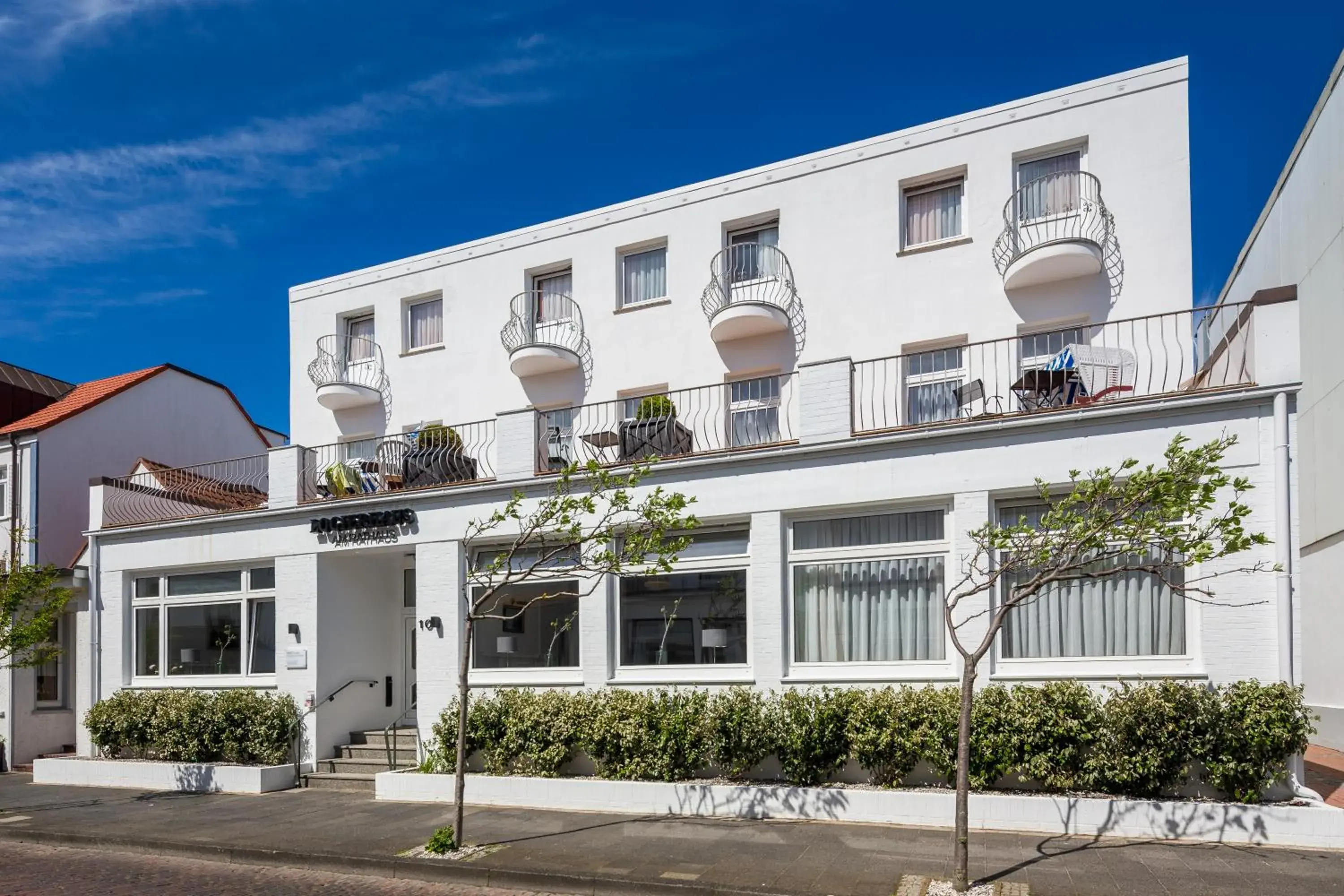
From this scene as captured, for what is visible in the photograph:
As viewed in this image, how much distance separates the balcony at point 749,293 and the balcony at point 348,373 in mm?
6699

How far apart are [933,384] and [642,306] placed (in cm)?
513

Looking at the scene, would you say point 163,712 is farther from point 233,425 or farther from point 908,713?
point 908,713

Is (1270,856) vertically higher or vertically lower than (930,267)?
lower

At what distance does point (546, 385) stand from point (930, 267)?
669 cm

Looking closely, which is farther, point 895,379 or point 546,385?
point 546,385

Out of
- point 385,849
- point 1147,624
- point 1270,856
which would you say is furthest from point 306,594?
point 1270,856

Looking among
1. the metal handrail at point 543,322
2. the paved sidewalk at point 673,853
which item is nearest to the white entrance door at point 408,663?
the paved sidewalk at point 673,853

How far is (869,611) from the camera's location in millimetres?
12195

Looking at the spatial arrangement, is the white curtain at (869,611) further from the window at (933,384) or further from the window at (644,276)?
the window at (644,276)

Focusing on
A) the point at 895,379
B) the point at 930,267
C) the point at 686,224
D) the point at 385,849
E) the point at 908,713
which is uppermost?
the point at 686,224

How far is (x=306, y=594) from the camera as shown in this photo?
15695 millimetres

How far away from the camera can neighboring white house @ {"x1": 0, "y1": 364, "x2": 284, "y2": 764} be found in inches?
740

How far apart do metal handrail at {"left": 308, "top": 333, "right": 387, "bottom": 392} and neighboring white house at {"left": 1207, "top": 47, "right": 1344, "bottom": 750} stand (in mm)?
14192

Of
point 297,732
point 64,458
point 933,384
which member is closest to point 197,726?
point 297,732
